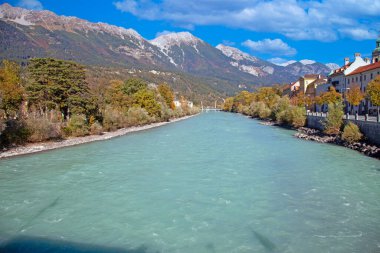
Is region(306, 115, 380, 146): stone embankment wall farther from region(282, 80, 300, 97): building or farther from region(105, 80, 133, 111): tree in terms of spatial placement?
region(282, 80, 300, 97): building

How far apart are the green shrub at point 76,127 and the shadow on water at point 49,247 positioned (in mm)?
28462

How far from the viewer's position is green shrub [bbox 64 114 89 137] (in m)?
38.9

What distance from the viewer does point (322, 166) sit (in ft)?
77.7

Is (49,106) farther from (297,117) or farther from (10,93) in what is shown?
(297,117)

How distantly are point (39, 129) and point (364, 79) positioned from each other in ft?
148

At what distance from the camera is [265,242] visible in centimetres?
1145

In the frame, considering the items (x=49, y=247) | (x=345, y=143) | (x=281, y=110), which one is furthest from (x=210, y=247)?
(x=281, y=110)

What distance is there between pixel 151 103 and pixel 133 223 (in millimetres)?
53030

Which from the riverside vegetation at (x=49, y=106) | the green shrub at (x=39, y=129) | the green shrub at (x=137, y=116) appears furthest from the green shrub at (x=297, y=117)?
the green shrub at (x=39, y=129)

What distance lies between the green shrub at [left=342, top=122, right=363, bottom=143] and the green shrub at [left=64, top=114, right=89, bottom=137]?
1116 inches

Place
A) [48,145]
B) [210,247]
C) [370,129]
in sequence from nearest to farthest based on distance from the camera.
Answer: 1. [210,247]
2. [370,129]
3. [48,145]

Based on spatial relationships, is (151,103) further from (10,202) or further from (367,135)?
(10,202)

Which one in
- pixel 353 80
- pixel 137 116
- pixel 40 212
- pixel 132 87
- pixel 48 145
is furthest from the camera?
A: pixel 132 87

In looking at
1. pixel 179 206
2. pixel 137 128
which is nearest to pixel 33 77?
pixel 137 128
